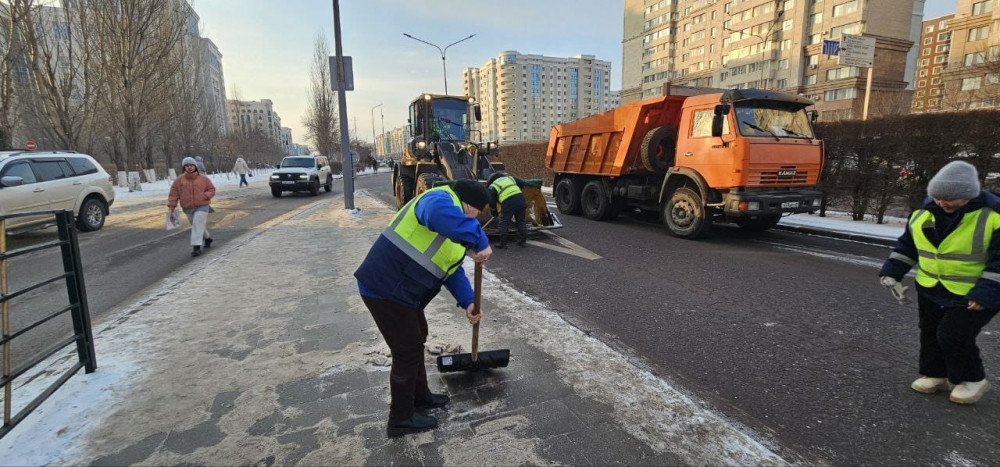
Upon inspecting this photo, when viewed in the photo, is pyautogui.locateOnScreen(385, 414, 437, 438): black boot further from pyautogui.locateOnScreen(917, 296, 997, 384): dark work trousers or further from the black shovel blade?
pyautogui.locateOnScreen(917, 296, 997, 384): dark work trousers

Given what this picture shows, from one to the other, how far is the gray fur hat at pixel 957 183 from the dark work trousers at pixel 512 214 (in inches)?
217

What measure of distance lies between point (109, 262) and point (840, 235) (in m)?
12.9

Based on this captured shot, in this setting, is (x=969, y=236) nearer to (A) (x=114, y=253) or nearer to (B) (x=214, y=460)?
(B) (x=214, y=460)

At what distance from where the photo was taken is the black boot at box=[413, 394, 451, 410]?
282 cm

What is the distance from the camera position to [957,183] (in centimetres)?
255

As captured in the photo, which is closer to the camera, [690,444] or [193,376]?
[690,444]

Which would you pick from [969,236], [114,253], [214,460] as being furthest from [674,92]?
[114,253]

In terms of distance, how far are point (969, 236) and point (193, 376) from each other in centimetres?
511

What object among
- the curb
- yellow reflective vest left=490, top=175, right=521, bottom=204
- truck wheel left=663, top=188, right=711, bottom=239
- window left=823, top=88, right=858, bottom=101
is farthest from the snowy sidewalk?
window left=823, top=88, right=858, bottom=101

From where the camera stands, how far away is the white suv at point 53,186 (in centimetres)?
841

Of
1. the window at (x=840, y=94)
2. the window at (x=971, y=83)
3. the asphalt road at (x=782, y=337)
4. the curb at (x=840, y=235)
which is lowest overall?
the asphalt road at (x=782, y=337)

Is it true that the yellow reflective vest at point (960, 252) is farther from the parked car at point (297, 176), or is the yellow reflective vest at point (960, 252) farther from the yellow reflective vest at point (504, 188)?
the parked car at point (297, 176)

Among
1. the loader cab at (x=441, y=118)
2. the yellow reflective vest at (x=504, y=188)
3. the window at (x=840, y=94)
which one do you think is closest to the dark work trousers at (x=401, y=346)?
the yellow reflective vest at (x=504, y=188)

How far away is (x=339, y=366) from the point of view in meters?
3.38
